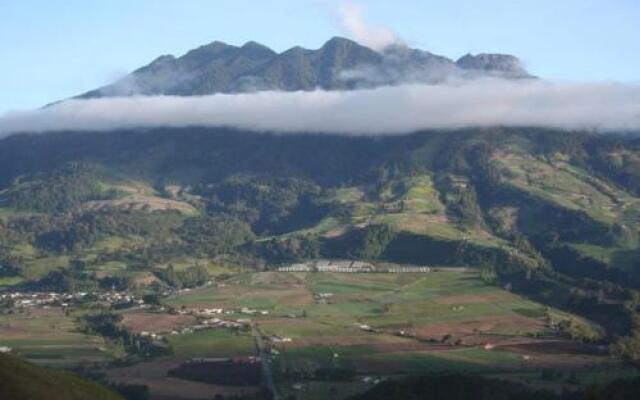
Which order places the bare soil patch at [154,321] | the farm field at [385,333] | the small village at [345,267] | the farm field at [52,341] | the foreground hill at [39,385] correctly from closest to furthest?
1. the foreground hill at [39,385]
2. the farm field at [385,333]
3. the farm field at [52,341]
4. the bare soil patch at [154,321]
5. the small village at [345,267]

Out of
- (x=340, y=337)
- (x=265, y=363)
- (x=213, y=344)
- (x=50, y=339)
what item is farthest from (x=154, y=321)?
(x=265, y=363)

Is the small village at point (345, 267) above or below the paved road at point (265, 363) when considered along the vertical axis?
below

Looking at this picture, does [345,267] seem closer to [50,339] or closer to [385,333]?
[385,333]

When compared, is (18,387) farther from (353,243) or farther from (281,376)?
(353,243)

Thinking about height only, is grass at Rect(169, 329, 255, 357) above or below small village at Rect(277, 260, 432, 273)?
above

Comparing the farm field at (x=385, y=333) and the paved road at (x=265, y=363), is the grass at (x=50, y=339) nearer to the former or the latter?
the farm field at (x=385, y=333)

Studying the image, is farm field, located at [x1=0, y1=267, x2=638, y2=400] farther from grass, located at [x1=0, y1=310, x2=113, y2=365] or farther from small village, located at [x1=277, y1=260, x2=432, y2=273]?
small village, located at [x1=277, y1=260, x2=432, y2=273]

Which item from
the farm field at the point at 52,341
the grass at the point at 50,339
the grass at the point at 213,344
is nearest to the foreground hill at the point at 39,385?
the farm field at the point at 52,341

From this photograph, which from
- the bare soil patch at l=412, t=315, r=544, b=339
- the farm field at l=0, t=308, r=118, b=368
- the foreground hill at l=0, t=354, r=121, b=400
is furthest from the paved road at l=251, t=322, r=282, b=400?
the bare soil patch at l=412, t=315, r=544, b=339
